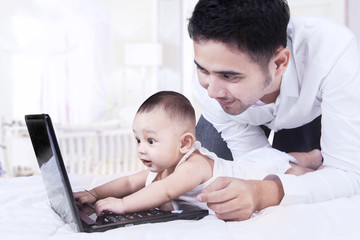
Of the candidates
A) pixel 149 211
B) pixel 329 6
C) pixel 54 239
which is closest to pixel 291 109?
pixel 149 211

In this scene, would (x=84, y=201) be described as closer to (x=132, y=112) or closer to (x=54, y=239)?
(x=54, y=239)

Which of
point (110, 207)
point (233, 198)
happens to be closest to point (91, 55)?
point (110, 207)

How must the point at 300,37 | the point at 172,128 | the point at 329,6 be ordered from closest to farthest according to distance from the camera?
the point at 172,128 < the point at 300,37 < the point at 329,6

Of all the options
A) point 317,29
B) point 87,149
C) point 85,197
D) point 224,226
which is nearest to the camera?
point 224,226

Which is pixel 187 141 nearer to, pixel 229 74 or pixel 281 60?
pixel 229 74

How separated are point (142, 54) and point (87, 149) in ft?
7.10

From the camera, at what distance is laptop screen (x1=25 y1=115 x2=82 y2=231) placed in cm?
86

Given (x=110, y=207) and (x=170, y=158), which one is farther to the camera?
(x=170, y=158)

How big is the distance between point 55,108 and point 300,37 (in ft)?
14.5

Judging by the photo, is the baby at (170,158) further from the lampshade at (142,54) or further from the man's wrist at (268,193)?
the lampshade at (142,54)

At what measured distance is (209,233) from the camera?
0.83 m

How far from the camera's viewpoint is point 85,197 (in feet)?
3.77

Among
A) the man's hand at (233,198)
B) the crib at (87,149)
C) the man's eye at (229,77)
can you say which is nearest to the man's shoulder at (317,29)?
the man's eye at (229,77)

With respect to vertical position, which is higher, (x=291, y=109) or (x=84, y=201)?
(x=291, y=109)
